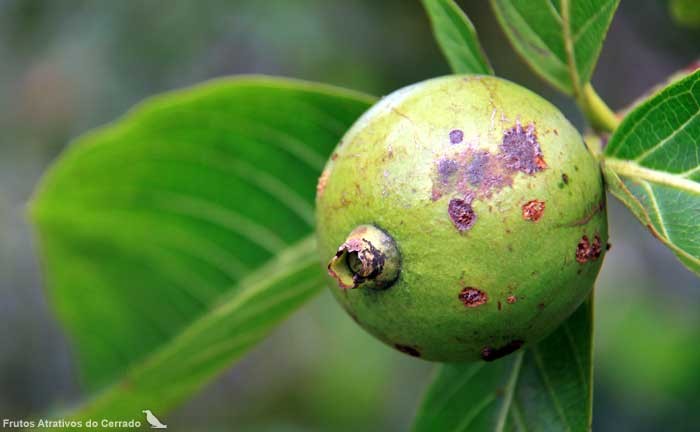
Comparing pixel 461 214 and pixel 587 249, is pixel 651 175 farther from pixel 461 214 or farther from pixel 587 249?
pixel 461 214

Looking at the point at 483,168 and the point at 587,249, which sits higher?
the point at 483,168

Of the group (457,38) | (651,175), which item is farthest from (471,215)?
(457,38)

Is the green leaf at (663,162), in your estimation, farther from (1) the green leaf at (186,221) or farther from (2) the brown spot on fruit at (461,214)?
(1) the green leaf at (186,221)

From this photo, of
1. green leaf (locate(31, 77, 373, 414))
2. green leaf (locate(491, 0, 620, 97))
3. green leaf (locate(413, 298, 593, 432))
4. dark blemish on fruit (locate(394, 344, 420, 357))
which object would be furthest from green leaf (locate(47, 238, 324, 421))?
green leaf (locate(491, 0, 620, 97))

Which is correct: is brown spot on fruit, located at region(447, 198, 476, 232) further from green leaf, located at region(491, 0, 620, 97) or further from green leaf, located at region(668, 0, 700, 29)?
green leaf, located at region(668, 0, 700, 29)

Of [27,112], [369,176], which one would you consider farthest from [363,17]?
[369,176]

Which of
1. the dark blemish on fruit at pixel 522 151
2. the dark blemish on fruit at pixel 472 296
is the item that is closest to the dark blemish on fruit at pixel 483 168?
the dark blemish on fruit at pixel 522 151
